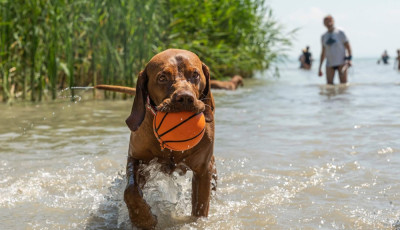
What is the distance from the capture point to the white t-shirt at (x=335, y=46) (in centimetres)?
1185

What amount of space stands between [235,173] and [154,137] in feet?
5.11

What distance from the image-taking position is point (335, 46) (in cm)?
1183

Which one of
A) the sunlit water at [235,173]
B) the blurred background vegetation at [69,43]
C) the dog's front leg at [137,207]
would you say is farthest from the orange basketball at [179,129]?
the blurred background vegetation at [69,43]

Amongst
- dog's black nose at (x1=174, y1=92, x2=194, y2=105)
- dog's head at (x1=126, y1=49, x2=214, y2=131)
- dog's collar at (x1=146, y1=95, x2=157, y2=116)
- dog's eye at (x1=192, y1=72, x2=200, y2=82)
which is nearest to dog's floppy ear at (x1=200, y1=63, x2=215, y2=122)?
dog's head at (x1=126, y1=49, x2=214, y2=131)

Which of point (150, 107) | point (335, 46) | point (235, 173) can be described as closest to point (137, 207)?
point (150, 107)

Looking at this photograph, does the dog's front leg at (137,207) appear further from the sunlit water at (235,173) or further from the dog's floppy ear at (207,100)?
the dog's floppy ear at (207,100)

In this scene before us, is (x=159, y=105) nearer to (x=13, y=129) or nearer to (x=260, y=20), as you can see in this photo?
(x=13, y=129)

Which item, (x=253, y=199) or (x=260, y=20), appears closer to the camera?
(x=253, y=199)

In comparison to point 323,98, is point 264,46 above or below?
above

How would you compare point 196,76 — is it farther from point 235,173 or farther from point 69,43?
point 69,43

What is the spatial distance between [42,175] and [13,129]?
2362 millimetres

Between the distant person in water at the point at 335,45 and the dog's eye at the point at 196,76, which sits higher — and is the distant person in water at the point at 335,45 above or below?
above

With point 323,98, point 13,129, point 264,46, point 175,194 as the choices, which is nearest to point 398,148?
point 175,194

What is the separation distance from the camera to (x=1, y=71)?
8.05 metres
